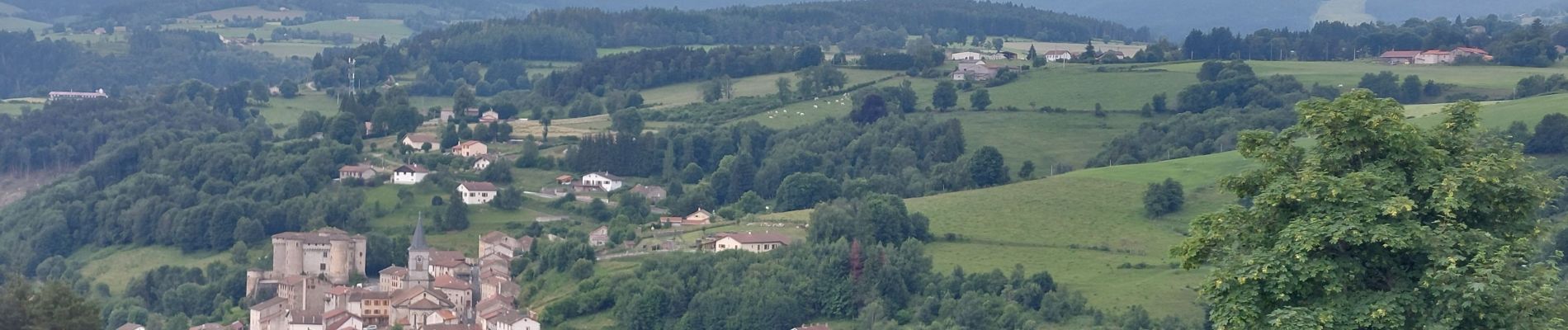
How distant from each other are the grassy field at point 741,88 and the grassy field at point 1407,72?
17.5m

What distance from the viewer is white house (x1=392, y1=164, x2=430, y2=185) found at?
297 ft

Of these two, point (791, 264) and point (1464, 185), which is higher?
point (1464, 185)

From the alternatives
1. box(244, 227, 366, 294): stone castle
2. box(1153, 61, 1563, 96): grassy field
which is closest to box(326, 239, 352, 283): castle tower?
box(244, 227, 366, 294): stone castle

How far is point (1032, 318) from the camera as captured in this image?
61312 mm

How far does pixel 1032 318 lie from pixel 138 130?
2750 inches

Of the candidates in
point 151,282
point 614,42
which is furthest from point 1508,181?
point 614,42

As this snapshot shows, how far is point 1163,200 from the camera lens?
75.1 metres

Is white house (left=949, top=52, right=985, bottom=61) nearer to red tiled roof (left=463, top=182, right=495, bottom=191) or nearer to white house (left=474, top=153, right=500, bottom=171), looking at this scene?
white house (left=474, top=153, right=500, bottom=171)

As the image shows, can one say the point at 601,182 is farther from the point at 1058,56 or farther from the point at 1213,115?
Answer: the point at 1058,56

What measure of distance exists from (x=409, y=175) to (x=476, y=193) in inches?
191

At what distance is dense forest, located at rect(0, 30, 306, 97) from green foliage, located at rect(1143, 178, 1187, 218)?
113m

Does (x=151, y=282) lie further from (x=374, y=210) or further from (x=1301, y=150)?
(x=1301, y=150)

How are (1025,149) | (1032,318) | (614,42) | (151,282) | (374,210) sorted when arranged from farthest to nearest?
1. (614,42)
2. (1025,149)
3. (374,210)
4. (151,282)
5. (1032,318)

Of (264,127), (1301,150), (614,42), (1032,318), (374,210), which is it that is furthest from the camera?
(614,42)
